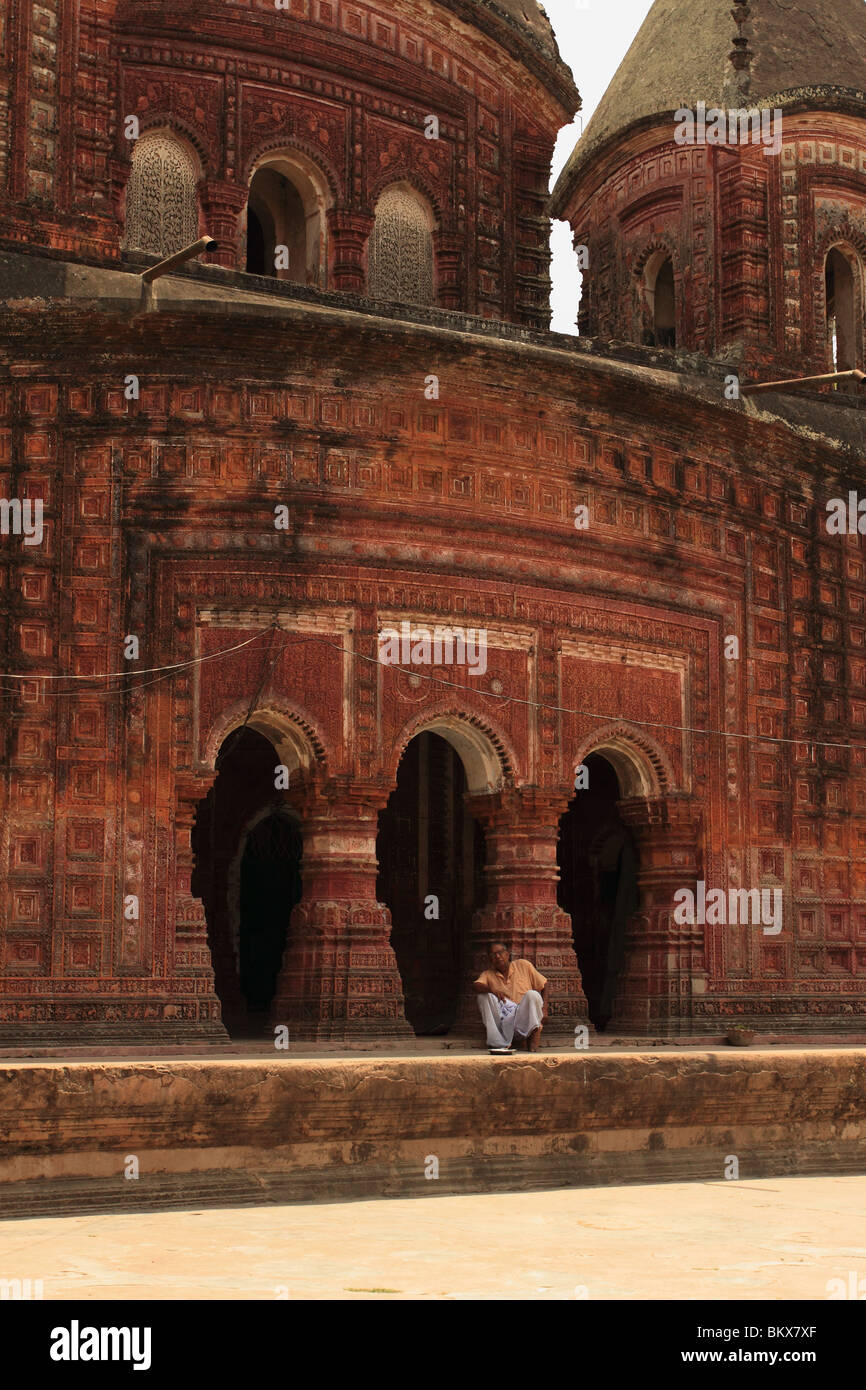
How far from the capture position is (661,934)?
13.3 metres

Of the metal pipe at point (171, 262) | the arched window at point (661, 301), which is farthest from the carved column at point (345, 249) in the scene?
the arched window at point (661, 301)

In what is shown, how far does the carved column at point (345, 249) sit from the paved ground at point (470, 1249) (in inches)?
358

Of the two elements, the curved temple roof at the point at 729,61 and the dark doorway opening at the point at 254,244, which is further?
the curved temple roof at the point at 729,61

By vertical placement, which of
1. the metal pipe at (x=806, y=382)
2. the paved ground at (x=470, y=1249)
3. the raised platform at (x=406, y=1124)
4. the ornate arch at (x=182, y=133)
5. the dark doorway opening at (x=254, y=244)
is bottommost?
the paved ground at (x=470, y=1249)

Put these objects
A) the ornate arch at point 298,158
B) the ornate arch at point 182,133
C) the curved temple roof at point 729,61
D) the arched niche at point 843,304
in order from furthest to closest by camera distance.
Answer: the arched niche at point 843,304, the curved temple roof at point 729,61, the ornate arch at point 298,158, the ornate arch at point 182,133

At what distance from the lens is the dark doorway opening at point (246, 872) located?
13969 millimetres

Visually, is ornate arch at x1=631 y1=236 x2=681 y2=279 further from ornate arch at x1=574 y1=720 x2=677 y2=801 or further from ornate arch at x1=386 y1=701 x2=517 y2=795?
ornate arch at x1=386 y1=701 x2=517 y2=795

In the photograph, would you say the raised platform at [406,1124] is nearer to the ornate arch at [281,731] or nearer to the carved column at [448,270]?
the ornate arch at [281,731]

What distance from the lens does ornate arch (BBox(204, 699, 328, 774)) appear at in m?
11.6

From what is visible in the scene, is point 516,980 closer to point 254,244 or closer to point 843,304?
point 254,244

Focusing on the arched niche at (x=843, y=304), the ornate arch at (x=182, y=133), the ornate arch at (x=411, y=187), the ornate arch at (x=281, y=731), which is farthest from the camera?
the arched niche at (x=843, y=304)

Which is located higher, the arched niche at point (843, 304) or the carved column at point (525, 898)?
the arched niche at point (843, 304)

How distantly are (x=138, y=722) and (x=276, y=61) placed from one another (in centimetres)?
578
